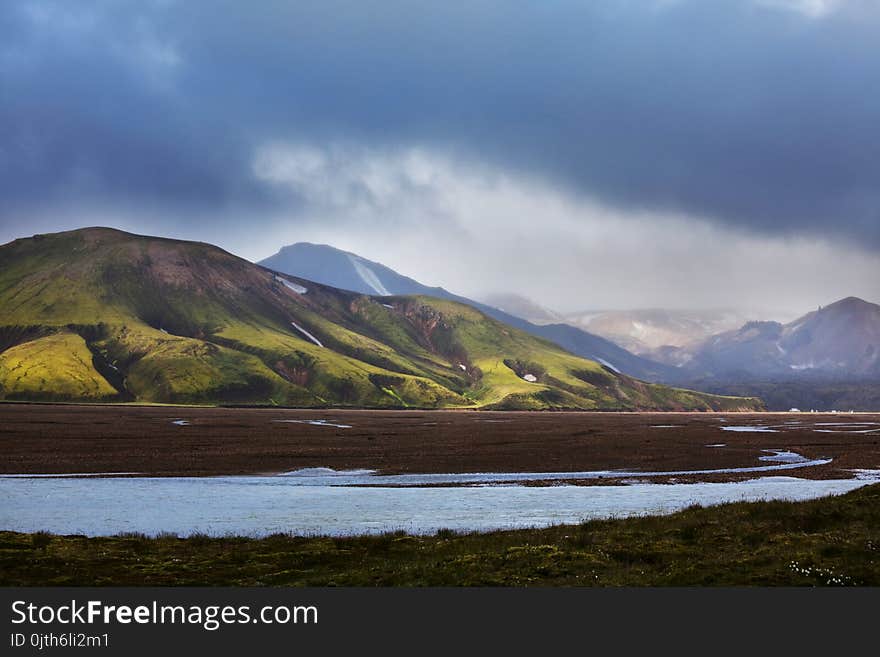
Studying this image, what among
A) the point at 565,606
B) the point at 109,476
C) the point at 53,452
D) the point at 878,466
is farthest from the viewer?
the point at 53,452

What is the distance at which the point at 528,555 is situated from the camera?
2967 cm

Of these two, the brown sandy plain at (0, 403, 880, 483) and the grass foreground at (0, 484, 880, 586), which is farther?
the brown sandy plain at (0, 403, 880, 483)

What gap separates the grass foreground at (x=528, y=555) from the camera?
25.6m

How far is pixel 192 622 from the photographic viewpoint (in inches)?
789

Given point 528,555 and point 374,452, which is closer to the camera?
point 528,555

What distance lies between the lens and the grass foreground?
83.9 ft

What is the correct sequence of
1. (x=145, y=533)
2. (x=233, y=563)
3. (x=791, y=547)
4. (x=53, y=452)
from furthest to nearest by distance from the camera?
(x=53, y=452) < (x=145, y=533) < (x=233, y=563) < (x=791, y=547)

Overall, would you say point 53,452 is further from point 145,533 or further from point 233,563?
point 233,563

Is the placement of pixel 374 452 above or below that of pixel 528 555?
below

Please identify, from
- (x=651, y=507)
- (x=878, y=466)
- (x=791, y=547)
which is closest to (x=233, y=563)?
(x=791, y=547)

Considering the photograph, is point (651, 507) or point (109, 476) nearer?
point (651, 507)

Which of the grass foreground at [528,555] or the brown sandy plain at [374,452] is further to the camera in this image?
the brown sandy plain at [374,452]

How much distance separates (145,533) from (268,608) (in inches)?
938

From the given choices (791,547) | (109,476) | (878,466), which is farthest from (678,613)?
(878,466)
